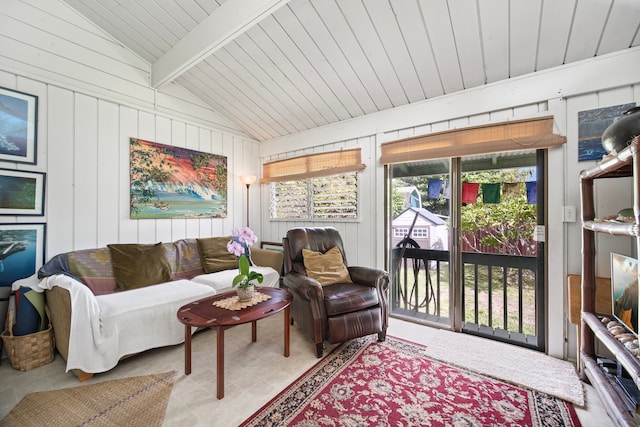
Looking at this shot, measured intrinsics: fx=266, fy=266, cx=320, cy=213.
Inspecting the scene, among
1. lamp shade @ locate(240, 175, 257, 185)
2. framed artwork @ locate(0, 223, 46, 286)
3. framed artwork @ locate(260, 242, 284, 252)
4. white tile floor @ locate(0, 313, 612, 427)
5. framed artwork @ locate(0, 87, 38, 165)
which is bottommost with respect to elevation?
white tile floor @ locate(0, 313, 612, 427)

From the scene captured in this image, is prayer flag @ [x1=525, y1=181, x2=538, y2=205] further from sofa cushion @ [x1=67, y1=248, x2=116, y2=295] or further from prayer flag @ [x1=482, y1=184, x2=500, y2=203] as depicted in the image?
sofa cushion @ [x1=67, y1=248, x2=116, y2=295]

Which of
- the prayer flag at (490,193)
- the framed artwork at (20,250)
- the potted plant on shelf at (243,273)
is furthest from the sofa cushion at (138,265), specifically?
the prayer flag at (490,193)

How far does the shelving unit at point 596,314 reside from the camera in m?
1.23

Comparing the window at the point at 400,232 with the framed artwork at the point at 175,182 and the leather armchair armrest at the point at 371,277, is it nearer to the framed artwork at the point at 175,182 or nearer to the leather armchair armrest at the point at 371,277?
the leather armchair armrest at the point at 371,277

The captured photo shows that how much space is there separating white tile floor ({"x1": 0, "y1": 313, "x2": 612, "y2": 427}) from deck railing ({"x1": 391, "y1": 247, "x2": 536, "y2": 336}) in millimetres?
512

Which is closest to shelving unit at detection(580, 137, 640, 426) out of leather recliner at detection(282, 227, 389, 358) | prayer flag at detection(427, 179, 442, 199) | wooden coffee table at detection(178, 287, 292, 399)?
prayer flag at detection(427, 179, 442, 199)

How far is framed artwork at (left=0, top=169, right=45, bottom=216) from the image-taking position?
221 cm

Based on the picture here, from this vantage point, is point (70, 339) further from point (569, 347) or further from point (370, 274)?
point (569, 347)

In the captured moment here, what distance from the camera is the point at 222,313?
186 cm

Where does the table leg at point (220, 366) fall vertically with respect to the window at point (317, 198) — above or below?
below

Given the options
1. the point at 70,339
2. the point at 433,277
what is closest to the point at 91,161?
the point at 70,339

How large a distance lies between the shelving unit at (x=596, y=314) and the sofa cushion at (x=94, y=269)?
3.68 metres

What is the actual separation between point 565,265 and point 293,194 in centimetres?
310

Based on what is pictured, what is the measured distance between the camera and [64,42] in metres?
2.54
